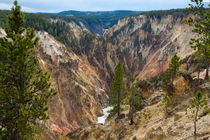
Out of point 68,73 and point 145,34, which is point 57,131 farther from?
point 145,34

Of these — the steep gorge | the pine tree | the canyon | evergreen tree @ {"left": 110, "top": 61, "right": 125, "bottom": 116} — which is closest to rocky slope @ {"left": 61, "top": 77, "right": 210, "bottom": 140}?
the canyon

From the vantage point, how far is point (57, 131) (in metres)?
41.9

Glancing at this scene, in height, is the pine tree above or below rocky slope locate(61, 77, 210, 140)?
above

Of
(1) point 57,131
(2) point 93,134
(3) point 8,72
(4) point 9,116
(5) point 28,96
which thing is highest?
(3) point 8,72

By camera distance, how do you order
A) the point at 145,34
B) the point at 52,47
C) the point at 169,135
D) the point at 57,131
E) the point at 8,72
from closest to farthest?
1. the point at 8,72
2. the point at 169,135
3. the point at 57,131
4. the point at 52,47
5. the point at 145,34

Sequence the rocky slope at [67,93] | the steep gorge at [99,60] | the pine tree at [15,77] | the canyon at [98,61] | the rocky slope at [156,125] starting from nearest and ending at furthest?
1. the pine tree at [15,77]
2. the rocky slope at [156,125]
3. the rocky slope at [67,93]
4. the canyon at [98,61]
5. the steep gorge at [99,60]

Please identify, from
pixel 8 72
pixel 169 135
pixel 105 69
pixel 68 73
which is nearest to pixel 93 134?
pixel 169 135

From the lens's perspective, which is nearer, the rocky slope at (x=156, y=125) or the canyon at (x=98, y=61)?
the rocky slope at (x=156, y=125)

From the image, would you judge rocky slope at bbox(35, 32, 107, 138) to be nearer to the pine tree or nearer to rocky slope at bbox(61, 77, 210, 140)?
rocky slope at bbox(61, 77, 210, 140)

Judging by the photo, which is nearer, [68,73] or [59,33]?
[68,73]

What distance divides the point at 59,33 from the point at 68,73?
38.6m

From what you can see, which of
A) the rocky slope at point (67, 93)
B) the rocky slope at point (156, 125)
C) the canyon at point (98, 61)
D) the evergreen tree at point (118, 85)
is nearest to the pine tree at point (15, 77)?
the rocky slope at point (156, 125)

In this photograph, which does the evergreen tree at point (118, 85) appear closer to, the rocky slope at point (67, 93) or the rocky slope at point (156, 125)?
the rocky slope at point (156, 125)

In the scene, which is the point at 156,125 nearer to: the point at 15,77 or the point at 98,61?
the point at 15,77
